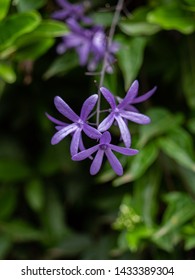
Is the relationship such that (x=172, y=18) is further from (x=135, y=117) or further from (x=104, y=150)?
(x=104, y=150)

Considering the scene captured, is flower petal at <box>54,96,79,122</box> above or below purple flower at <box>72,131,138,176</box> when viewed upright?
above

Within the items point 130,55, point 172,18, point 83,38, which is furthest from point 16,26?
point 172,18

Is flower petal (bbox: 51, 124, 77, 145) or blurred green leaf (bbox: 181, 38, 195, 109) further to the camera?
blurred green leaf (bbox: 181, 38, 195, 109)

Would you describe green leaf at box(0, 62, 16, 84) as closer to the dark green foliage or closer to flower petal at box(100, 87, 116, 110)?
the dark green foliage

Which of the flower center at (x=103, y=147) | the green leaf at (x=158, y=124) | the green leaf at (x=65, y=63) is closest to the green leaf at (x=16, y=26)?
the green leaf at (x=65, y=63)

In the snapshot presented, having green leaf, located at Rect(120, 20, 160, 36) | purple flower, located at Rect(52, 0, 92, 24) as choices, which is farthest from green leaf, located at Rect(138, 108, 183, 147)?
purple flower, located at Rect(52, 0, 92, 24)

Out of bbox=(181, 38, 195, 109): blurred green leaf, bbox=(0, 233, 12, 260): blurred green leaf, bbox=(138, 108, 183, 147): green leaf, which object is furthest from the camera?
bbox=(0, 233, 12, 260): blurred green leaf
